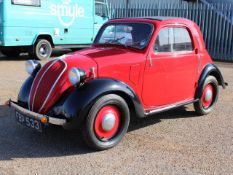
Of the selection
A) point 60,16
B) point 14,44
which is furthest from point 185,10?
point 14,44

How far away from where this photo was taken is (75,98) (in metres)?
4.52

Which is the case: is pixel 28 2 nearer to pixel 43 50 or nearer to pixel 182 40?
pixel 43 50

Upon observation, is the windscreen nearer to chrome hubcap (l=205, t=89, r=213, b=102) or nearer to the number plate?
chrome hubcap (l=205, t=89, r=213, b=102)

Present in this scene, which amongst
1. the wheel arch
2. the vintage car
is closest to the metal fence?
the wheel arch

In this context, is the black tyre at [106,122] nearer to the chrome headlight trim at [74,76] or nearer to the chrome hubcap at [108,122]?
the chrome hubcap at [108,122]

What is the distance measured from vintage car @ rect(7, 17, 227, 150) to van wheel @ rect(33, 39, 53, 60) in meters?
7.22

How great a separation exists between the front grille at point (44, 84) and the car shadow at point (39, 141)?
476 millimetres

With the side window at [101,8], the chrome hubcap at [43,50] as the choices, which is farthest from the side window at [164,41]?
the side window at [101,8]

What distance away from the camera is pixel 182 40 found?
5.95 metres

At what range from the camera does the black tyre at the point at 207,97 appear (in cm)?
628

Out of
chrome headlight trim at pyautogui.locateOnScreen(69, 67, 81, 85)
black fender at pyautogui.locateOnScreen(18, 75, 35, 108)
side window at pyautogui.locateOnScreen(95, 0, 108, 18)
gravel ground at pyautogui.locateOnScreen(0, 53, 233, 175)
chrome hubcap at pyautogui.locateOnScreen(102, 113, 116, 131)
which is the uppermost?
side window at pyautogui.locateOnScreen(95, 0, 108, 18)

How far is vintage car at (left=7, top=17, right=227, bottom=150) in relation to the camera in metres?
4.57

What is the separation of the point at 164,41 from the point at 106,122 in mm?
1672

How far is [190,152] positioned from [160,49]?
5.33 feet
